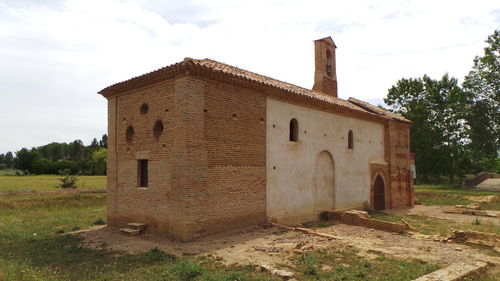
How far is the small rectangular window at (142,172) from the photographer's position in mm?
12422

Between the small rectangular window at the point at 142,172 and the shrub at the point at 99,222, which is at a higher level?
the small rectangular window at the point at 142,172

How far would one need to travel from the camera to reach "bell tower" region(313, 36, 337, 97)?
20891 millimetres

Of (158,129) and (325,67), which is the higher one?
(325,67)

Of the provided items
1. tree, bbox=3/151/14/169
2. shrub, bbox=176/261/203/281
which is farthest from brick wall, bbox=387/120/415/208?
tree, bbox=3/151/14/169

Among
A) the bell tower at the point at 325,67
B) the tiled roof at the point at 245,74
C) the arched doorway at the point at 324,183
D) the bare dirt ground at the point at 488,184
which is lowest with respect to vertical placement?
the bare dirt ground at the point at 488,184

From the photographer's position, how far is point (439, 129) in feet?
129

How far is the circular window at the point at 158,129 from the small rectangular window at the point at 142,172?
1188 mm

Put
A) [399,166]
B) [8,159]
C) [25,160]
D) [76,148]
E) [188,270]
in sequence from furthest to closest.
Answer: [8,159] → [76,148] → [25,160] → [399,166] → [188,270]

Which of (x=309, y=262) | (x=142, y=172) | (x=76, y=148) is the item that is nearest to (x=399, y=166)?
(x=309, y=262)

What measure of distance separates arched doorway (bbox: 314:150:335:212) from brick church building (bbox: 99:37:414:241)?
0.14ft

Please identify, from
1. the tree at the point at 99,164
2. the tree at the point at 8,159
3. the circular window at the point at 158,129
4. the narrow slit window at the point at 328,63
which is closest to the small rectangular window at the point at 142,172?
the circular window at the point at 158,129

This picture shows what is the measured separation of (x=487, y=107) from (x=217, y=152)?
33354 millimetres

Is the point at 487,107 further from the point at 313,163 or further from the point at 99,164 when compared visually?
the point at 99,164

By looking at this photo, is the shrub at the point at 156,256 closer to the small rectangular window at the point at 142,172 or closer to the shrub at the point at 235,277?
the shrub at the point at 235,277
